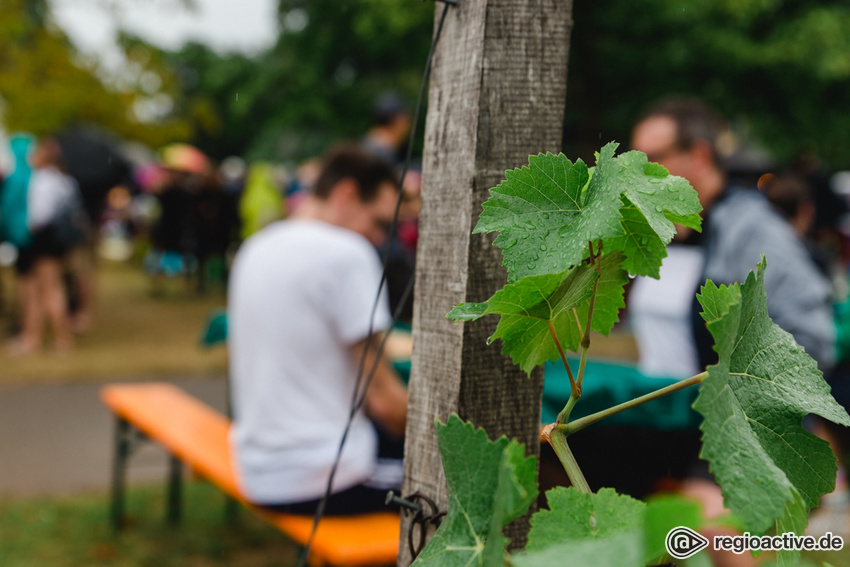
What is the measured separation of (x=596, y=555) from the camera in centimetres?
46

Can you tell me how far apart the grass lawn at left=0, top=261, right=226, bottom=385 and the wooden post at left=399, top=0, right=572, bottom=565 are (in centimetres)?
640

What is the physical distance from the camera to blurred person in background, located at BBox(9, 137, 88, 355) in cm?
731

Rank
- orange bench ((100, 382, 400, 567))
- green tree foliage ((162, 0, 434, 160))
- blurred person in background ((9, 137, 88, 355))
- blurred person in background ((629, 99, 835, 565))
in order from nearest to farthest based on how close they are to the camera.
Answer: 1. orange bench ((100, 382, 400, 567))
2. blurred person in background ((629, 99, 835, 565))
3. blurred person in background ((9, 137, 88, 355))
4. green tree foliage ((162, 0, 434, 160))

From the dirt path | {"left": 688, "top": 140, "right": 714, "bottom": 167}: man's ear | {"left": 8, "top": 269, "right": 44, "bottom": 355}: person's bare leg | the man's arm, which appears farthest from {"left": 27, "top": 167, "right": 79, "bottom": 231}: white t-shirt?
{"left": 688, "top": 140, "right": 714, "bottom": 167}: man's ear

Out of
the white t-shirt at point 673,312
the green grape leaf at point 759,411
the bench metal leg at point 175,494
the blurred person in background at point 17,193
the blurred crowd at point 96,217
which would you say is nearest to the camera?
the green grape leaf at point 759,411

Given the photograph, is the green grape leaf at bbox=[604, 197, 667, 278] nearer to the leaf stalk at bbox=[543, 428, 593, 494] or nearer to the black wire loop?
the leaf stalk at bbox=[543, 428, 593, 494]

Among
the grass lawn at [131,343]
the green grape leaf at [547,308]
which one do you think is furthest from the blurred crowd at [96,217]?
the green grape leaf at [547,308]

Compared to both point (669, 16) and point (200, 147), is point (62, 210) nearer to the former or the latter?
point (669, 16)

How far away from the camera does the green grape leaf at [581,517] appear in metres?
0.58

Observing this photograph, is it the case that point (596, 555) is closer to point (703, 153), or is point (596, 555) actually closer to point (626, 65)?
point (703, 153)

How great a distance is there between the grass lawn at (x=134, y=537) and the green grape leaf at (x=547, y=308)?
2899mm

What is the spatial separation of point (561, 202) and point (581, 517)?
10.5 inches

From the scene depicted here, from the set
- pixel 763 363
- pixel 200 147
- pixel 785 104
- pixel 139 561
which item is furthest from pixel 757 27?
pixel 200 147

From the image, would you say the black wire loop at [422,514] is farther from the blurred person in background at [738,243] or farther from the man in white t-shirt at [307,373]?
the blurred person in background at [738,243]
